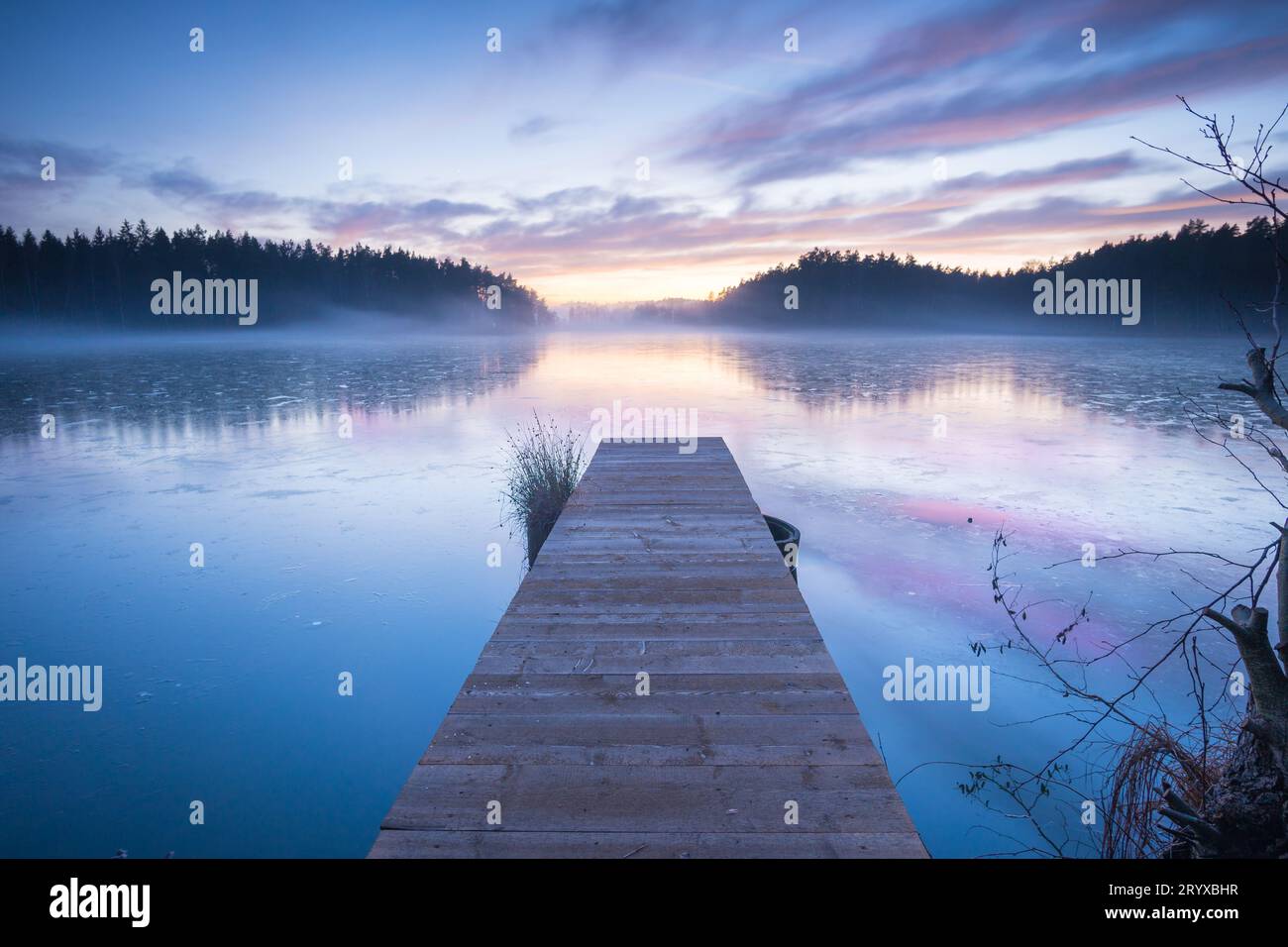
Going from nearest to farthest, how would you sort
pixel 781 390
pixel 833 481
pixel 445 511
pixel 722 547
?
pixel 722 547, pixel 445 511, pixel 833 481, pixel 781 390

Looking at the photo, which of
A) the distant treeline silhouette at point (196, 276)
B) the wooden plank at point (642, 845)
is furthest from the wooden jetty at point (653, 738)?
the distant treeline silhouette at point (196, 276)

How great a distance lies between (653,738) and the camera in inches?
101

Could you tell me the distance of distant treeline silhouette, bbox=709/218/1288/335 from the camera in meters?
63.1

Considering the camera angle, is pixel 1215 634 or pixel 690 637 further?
pixel 1215 634

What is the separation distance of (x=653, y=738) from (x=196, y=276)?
88.2 meters

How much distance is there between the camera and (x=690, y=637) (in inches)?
137

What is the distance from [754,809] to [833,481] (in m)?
8.93

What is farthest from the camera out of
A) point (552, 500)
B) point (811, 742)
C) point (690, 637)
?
point (552, 500)

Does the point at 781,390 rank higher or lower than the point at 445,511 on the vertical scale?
higher

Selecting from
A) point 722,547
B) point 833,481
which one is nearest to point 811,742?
point 722,547

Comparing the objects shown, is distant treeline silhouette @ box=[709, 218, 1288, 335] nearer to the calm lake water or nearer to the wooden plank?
the calm lake water

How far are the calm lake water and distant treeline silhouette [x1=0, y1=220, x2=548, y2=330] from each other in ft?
201

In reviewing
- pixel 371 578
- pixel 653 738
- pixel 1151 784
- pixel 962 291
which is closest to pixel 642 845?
pixel 653 738
